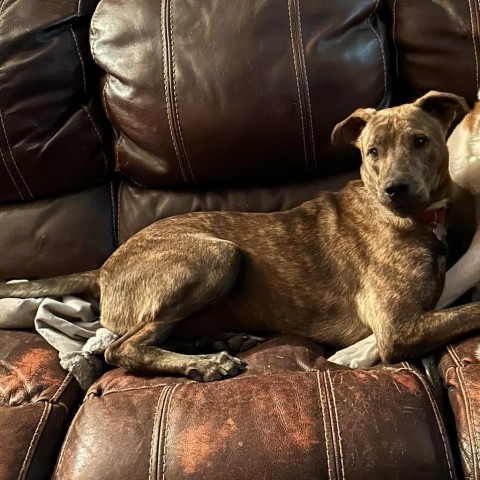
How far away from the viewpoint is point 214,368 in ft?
6.41

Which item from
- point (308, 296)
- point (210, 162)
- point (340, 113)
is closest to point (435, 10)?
point (340, 113)

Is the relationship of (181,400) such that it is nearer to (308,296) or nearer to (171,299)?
(171,299)

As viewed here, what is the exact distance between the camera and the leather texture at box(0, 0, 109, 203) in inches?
100

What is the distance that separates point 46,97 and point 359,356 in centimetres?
161

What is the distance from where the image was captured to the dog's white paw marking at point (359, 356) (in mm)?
2029

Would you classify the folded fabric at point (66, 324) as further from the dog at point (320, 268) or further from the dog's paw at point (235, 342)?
the dog's paw at point (235, 342)

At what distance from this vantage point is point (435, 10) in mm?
2348

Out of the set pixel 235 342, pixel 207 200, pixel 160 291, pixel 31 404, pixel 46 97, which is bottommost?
pixel 235 342

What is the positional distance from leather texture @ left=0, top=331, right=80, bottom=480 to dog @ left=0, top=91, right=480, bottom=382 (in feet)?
0.63

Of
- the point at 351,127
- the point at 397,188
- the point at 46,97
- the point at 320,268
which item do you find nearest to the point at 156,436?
the point at 320,268

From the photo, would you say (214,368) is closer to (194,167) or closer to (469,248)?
(194,167)

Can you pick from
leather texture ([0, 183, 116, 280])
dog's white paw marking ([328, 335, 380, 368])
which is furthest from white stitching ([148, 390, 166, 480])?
leather texture ([0, 183, 116, 280])

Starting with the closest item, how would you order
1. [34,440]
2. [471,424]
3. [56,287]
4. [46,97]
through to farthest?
[471,424], [34,440], [56,287], [46,97]

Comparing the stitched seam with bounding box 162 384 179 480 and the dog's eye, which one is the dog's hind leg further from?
the dog's eye
